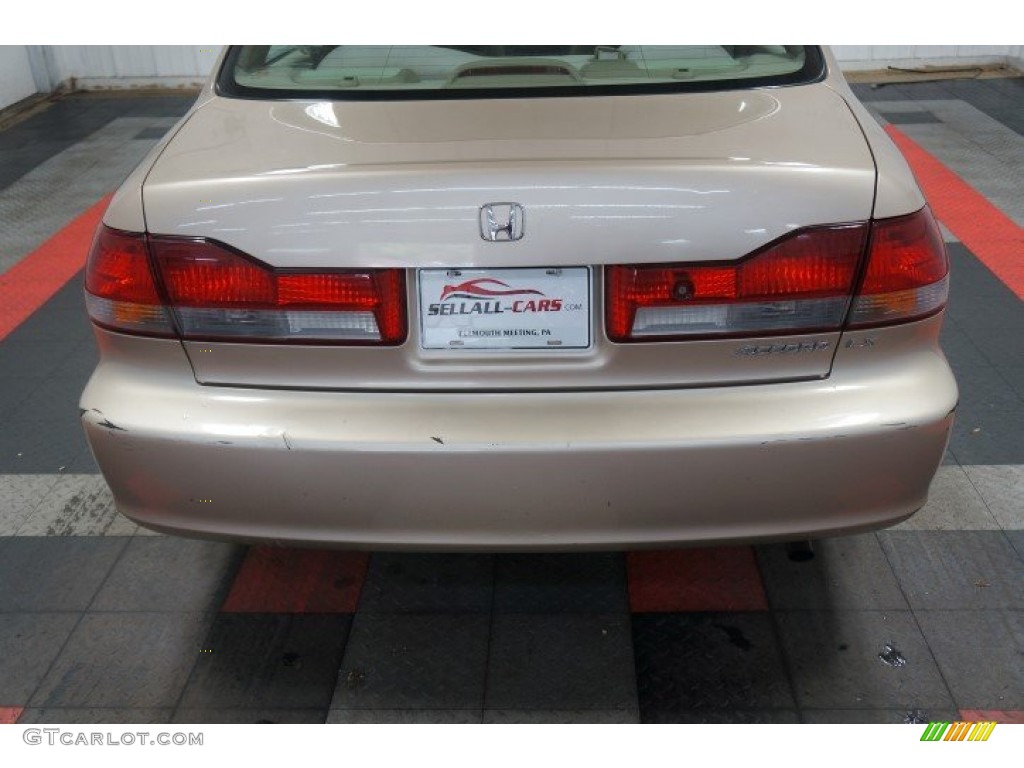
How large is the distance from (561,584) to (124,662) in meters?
1.01

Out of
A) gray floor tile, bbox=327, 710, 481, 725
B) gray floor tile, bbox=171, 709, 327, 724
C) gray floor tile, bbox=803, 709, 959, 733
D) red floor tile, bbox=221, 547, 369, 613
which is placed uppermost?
gray floor tile, bbox=803, 709, 959, 733

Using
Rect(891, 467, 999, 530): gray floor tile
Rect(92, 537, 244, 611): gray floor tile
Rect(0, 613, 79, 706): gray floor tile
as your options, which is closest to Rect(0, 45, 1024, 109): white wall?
Rect(891, 467, 999, 530): gray floor tile

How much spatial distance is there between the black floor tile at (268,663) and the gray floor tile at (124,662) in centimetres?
4

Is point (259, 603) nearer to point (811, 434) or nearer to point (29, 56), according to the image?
point (811, 434)

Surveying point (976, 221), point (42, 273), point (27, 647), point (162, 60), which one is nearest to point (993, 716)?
point (27, 647)

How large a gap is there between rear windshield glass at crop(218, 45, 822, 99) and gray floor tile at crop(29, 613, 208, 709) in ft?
4.15

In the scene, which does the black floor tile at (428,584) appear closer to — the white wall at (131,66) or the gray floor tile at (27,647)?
the gray floor tile at (27,647)

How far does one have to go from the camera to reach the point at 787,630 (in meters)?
2.27

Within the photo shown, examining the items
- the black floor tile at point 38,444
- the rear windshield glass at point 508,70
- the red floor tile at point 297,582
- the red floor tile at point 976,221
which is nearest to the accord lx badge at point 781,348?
the rear windshield glass at point 508,70

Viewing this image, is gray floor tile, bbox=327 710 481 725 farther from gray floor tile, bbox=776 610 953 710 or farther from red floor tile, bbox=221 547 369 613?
gray floor tile, bbox=776 610 953 710

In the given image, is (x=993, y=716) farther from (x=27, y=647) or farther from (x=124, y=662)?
(x=27, y=647)

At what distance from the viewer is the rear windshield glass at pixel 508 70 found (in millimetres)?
2207

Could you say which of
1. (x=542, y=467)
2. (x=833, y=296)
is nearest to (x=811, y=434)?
(x=833, y=296)

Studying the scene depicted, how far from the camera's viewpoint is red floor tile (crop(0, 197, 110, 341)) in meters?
4.27
